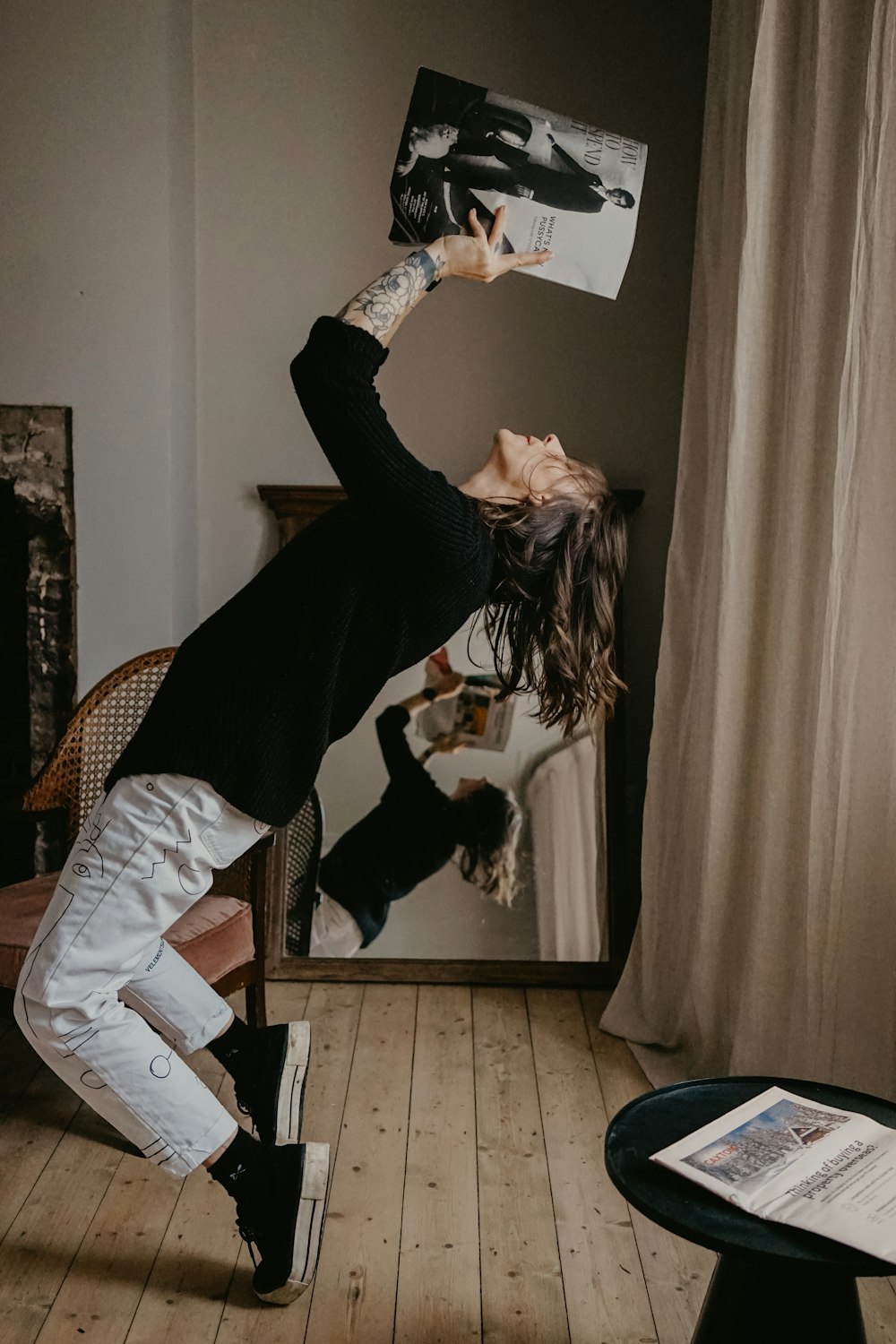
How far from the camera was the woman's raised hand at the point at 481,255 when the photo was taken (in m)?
1.68

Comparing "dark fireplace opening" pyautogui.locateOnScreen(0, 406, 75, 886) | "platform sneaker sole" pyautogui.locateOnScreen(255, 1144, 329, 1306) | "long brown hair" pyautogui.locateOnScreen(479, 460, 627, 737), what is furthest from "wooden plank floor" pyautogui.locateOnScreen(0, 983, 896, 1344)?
"long brown hair" pyautogui.locateOnScreen(479, 460, 627, 737)

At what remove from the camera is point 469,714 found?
10.1 ft

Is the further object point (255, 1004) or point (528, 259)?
point (255, 1004)

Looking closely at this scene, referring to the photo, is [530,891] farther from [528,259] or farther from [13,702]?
[528,259]

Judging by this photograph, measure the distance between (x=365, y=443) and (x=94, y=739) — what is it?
1457 millimetres

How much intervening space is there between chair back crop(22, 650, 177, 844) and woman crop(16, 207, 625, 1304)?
942 millimetres

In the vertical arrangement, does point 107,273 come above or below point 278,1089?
above

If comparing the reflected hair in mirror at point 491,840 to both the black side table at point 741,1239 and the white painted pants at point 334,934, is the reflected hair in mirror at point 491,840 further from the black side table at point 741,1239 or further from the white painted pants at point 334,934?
the black side table at point 741,1239

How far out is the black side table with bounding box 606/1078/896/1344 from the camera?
1.13 metres

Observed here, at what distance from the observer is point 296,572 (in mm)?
1617

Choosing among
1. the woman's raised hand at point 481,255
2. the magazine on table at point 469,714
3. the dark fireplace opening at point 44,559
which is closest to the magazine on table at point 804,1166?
the woman's raised hand at point 481,255

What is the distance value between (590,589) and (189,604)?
5.53 feet

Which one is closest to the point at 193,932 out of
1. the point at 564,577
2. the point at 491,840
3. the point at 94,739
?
the point at 94,739

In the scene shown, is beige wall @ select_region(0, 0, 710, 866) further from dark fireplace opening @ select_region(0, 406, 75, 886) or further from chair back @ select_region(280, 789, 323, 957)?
chair back @ select_region(280, 789, 323, 957)
